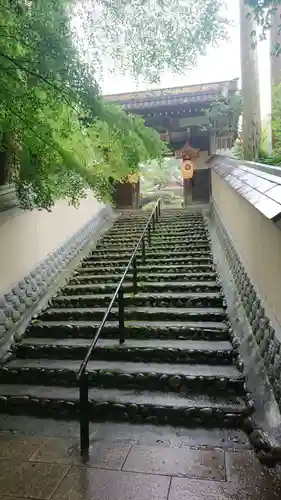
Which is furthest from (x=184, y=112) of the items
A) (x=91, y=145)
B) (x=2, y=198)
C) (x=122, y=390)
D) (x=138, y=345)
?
(x=122, y=390)

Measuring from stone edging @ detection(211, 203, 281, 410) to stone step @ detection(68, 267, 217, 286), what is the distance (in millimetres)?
722

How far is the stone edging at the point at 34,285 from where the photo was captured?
5.87 metres

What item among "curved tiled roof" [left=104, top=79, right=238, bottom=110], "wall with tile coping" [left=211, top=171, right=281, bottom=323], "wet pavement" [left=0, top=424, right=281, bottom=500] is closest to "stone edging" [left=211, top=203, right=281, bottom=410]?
"wall with tile coping" [left=211, top=171, right=281, bottom=323]

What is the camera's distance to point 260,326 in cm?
439

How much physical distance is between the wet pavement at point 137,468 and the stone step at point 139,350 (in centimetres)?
118

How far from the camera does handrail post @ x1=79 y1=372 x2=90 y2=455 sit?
336 centimetres

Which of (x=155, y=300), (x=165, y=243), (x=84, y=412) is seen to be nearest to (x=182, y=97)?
(x=165, y=243)

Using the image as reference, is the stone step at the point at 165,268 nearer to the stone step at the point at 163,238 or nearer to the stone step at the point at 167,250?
the stone step at the point at 167,250

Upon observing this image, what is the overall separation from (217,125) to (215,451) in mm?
11752

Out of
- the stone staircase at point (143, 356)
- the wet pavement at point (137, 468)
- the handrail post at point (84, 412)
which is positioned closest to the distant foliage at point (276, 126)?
the stone staircase at point (143, 356)

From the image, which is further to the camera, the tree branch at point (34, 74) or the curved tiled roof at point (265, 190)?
the tree branch at point (34, 74)

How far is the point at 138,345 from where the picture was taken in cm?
519

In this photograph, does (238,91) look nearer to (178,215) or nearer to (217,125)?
(217,125)

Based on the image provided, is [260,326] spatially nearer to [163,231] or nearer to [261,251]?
[261,251]
